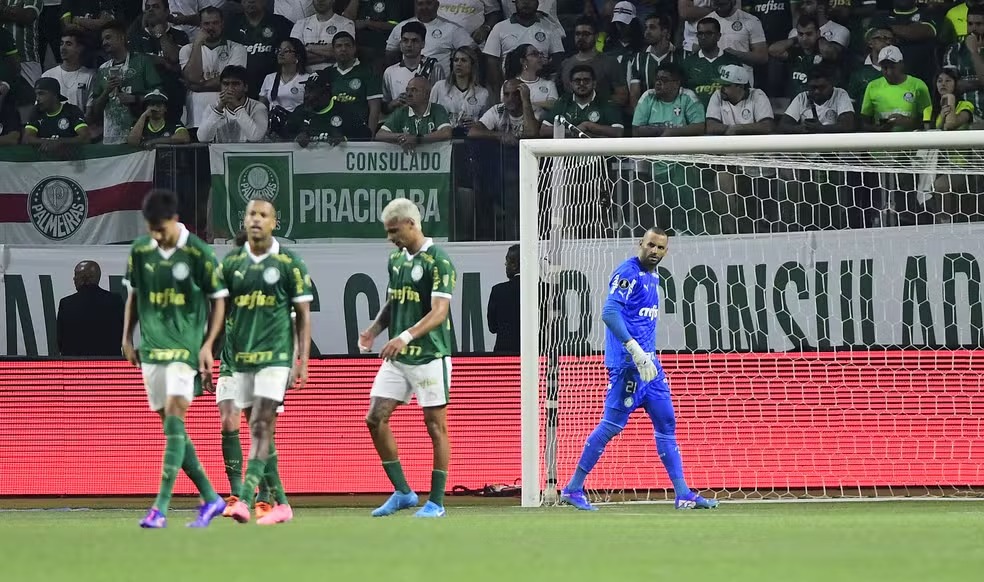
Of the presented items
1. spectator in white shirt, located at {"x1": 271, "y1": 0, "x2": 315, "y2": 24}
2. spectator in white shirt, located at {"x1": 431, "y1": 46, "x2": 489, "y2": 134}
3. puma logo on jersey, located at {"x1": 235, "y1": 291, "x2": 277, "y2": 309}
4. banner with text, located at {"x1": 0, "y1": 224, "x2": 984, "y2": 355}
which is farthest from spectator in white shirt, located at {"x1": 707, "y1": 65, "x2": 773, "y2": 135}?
puma logo on jersey, located at {"x1": 235, "y1": 291, "x2": 277, "y2": 309}

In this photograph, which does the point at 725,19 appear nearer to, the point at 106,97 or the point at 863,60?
the point at 863,60

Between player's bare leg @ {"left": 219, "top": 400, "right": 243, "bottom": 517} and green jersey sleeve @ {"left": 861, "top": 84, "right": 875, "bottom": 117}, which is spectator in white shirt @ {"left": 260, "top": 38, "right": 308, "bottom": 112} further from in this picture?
player's bare leg @ {"left": 219, "top": 400, "right": 243, "bottom": 517}

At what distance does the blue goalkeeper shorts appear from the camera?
10508 mm

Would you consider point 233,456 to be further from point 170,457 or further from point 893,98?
point 893,98

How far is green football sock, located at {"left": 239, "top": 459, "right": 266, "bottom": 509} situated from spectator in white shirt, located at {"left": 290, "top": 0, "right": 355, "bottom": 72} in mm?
8134

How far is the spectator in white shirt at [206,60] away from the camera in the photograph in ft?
49.9

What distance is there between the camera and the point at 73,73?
1571 cm

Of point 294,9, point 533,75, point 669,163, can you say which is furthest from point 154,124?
point 669,163

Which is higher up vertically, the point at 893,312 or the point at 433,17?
the point at 433,17

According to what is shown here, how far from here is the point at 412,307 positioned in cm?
930

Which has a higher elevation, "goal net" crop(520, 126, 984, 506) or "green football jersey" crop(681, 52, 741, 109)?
"green football jersey" crop(681, 52, 741, 109)

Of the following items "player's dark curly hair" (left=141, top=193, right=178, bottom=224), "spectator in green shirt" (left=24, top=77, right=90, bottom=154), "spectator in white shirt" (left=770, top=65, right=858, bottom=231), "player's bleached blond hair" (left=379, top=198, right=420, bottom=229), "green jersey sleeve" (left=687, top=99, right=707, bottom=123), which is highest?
"spectator in green shirt" (left=24, top=77, right=90, bottom=154)

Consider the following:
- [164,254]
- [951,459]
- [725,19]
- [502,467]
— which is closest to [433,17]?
[725,19]

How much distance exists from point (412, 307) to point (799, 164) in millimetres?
4259
